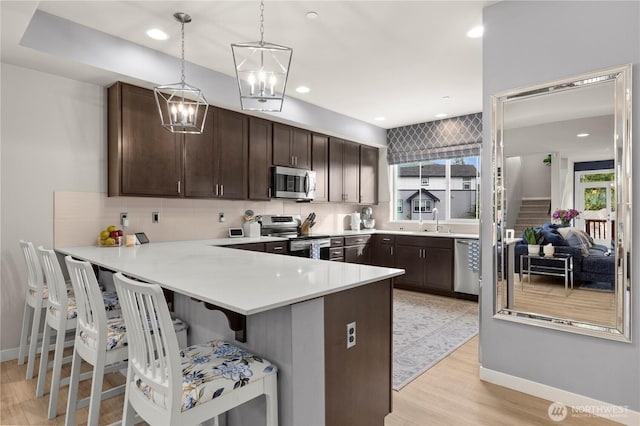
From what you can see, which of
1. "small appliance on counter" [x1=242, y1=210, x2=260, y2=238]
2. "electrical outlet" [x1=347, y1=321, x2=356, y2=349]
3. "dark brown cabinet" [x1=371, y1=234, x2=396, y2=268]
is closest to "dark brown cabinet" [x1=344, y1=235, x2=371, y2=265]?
"dark brown cabinet" [x1=371, y1=234, x2=396, y2=268]

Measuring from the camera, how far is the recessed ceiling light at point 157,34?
2.93 m

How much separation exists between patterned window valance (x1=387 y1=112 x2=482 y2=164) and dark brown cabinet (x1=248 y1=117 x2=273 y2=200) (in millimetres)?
2531

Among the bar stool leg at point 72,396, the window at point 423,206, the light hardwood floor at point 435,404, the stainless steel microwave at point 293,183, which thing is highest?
the stainless steel microwave at point 293,183

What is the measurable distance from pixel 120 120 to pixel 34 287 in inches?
61.1

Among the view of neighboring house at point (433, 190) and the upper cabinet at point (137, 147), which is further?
the view of neighboring house at point (433, 190)

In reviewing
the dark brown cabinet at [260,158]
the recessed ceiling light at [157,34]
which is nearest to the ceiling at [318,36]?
the recessed ceiling light at [157,34]

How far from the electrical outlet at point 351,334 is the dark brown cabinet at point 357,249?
3.69m

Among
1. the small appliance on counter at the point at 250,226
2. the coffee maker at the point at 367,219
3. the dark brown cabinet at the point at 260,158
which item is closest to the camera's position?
the dark brown cabinet at the point at 260,158

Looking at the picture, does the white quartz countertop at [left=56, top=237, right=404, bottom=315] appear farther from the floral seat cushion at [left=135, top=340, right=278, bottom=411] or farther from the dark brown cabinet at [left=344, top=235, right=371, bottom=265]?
the dark brown cabinet at [left=344, top=235, right=371, bottom=265]

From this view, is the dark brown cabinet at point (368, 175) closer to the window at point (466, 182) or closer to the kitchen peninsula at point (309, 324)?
the window at point (466, 182)

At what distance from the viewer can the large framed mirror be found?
2.08m

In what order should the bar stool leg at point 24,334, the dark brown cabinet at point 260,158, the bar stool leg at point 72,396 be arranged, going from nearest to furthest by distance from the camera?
1. the bar stool leg at point 72,396
2. the bar stool leg at point 24,334
3. the dark brown cabinet at point 260,158

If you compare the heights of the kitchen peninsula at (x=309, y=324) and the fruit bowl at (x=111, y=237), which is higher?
the fruit bowl at (x=111, y=237)

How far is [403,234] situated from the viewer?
5.57m
